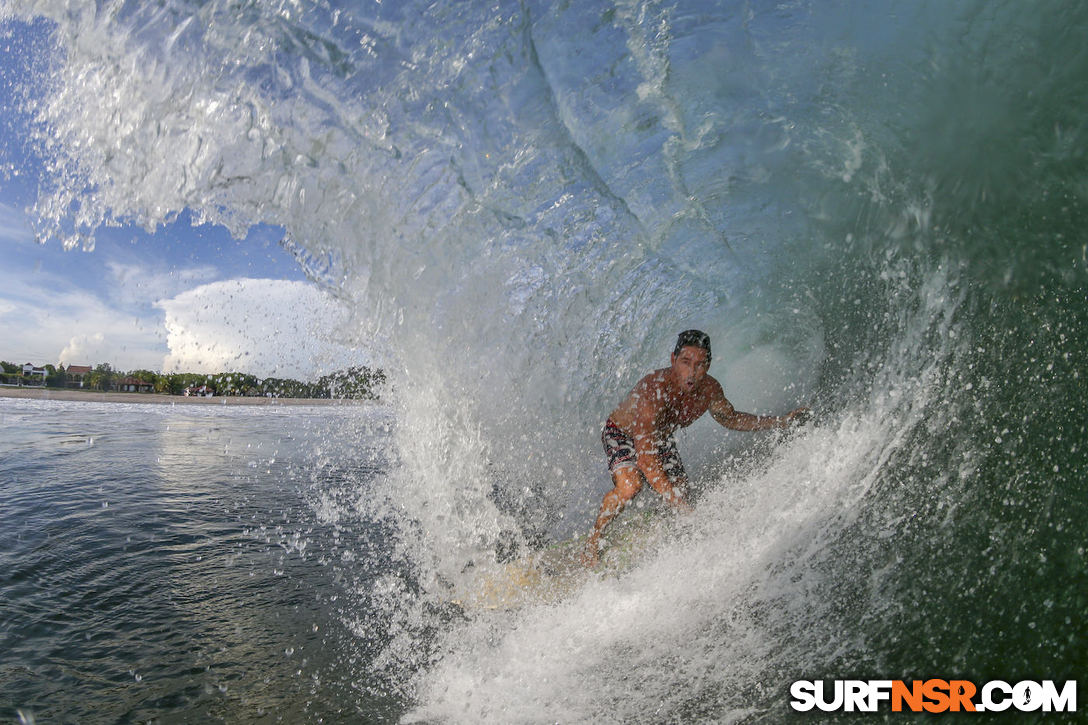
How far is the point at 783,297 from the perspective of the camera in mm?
5902

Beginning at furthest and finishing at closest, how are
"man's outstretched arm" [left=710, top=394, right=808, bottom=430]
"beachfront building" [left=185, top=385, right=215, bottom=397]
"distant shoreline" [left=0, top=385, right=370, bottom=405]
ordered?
"beachfront building" [left=185, top=385, right=215, bottom=397] < "distant shoreline" [left=0, top=385, right=370, bottom=405] < "man's outstretched arm" [left=710, top=394, right=808, bottom=430]

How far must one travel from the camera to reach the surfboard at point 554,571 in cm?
355

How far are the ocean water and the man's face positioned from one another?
68cm

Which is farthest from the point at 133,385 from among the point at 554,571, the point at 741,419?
the point at 741,419

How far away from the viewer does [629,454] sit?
405 cm

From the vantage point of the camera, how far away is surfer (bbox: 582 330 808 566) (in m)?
3.80

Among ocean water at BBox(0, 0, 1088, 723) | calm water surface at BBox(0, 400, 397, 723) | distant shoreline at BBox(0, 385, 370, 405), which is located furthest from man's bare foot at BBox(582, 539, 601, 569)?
distant shoreline at BBox(0, 385, 370, 405)

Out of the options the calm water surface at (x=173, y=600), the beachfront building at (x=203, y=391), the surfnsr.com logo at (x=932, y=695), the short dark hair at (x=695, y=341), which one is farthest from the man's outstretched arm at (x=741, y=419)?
the beachfront building at (x=203, y=391)

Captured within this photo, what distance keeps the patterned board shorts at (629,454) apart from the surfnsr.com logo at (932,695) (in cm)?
161

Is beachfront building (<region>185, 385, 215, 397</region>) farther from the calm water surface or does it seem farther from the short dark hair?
the short dark hair

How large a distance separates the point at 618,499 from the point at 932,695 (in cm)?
197

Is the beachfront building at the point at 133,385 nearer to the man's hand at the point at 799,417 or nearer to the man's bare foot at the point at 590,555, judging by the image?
the man's bare foot at the point at 590,555

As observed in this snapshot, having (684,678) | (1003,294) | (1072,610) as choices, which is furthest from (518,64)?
(1072,610)

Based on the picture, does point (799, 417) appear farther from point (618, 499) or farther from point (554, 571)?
point (554, 571)
